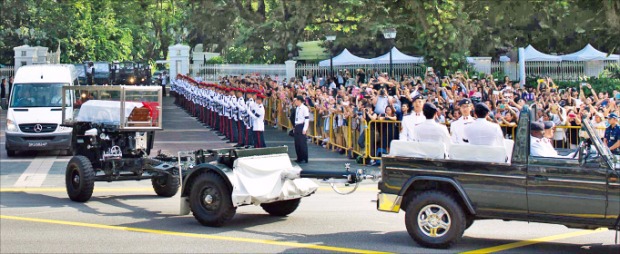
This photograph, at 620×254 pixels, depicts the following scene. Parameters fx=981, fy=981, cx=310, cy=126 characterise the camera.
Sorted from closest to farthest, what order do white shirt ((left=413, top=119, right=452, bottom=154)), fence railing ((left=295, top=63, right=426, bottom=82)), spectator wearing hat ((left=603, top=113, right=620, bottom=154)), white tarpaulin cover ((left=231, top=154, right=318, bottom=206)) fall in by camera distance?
white shirt ((left=413, top=119, right=452, bottom=154)), white tarpaulin cover ((left=231, top=154, right=318, bottom=206)), spectator wearing hat ((left=603, top=113, right=620, bottom=154)), fence railing ((left=295, top=63, right=426, bottom=82))

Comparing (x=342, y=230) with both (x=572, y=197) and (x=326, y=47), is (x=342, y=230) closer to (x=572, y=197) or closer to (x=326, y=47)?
(x=572, y=197)

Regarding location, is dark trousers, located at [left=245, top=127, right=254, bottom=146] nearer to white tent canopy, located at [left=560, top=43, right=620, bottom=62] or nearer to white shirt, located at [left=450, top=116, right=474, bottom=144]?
white shirt, located at [left=450, top=116, right=474, bottom=144]

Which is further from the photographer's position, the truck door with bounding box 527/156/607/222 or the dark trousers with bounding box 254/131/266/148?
the dark trousers with bounding box 254/131/266/148

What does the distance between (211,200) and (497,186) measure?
4.02m

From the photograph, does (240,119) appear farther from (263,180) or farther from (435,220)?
(435,220)

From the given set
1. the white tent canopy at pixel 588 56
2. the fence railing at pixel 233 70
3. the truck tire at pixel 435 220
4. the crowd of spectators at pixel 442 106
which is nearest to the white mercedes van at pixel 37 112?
the crowd of spectators at pixel 442 106

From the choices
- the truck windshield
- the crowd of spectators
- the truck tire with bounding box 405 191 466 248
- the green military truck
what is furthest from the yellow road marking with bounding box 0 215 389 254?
the truck windshield

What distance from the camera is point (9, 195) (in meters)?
17.4

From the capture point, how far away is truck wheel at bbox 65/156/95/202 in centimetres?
1582

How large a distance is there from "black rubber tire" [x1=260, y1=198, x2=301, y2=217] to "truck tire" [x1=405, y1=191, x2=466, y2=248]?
2.84 m

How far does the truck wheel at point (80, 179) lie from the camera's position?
15820 mm

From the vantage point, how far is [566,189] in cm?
1084

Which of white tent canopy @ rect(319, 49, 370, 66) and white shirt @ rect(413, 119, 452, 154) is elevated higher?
white tent canopy @ rect(319, 49, 370, 66)

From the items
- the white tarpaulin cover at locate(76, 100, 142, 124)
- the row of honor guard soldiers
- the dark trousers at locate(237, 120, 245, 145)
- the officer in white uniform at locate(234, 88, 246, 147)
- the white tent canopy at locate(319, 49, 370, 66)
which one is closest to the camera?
the white tarpaulin cover at locate(76, 100, 142, 124)
